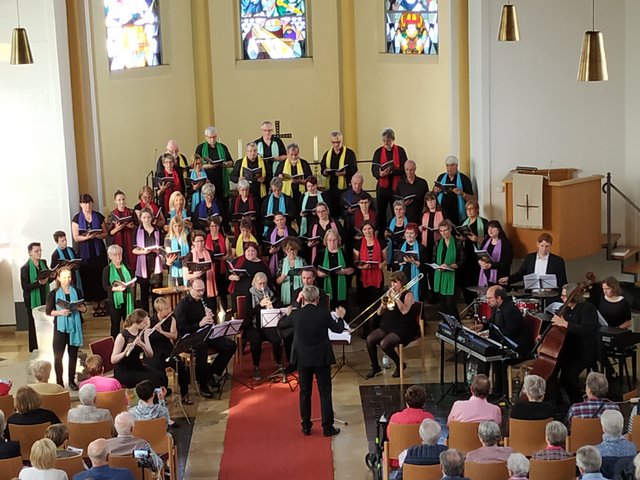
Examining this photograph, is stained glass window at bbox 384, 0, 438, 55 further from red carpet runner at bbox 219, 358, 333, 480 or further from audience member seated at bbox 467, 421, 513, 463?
audience member seated at bbox 467, 421, 513, 463

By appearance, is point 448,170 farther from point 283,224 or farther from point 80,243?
point 80,243

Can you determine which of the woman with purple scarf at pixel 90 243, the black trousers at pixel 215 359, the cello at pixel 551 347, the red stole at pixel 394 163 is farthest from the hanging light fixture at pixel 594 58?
the woman with purple scarf at pixel 90 243

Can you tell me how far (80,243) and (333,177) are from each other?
3.69 metres

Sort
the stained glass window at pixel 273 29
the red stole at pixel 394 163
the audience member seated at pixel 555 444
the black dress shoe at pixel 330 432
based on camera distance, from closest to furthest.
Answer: the audience member seated at pixel 555 444, the black dress shoe at pixel 330 432, the red stole at pixel 394 163, the stained glass window at pixel 273 29

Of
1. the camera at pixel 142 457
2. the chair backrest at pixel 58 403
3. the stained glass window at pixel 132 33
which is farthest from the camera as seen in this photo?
the stained glass window at pixel 132 33

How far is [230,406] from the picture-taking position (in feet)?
40.5

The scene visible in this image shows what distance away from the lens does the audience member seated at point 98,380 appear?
34.6ft

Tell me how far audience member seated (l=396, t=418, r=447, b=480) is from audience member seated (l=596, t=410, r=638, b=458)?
1.23 m

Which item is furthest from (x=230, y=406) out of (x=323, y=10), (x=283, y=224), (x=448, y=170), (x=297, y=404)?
(x=323, y=10)

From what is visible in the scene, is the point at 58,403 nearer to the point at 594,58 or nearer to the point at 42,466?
the point at 42,466

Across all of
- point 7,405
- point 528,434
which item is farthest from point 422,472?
point 7,405

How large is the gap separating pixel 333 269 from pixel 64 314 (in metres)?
3.50

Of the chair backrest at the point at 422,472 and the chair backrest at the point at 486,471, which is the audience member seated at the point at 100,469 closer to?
the chair backrest at the point at 422,472

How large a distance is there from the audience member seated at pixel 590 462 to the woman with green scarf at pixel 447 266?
6264mm
